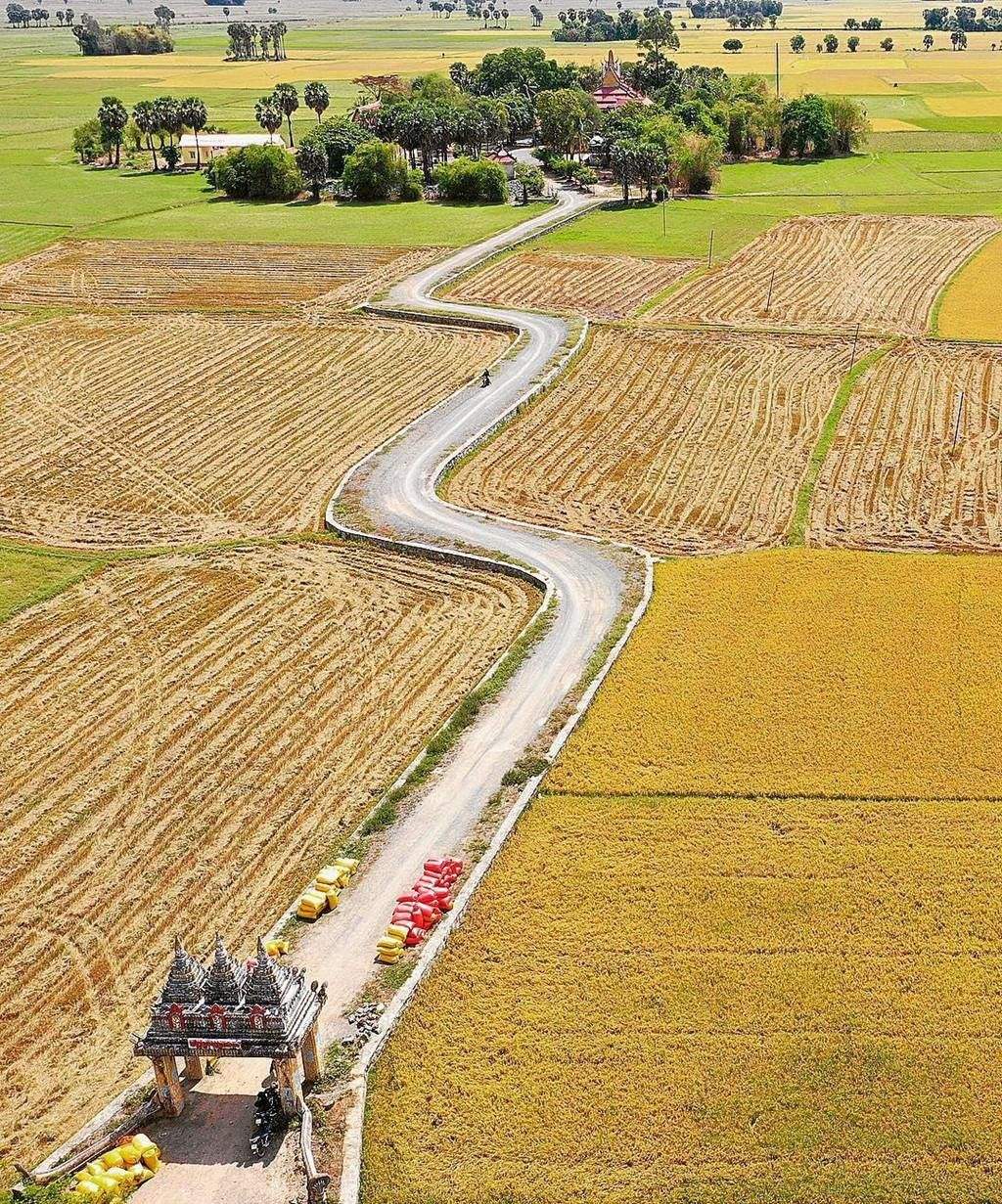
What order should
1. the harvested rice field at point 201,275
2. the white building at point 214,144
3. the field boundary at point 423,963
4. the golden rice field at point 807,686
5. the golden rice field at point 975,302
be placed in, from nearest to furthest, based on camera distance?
the field boundary at point 423,963
the golden rice field at point 807,686
the golden rice field at point 975,302
the harvested rice field at point 201,275
the white building at point 214,144

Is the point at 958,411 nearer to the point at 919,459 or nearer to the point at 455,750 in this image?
the point at 919,459

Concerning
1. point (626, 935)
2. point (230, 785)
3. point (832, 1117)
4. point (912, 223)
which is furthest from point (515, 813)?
point (912, 223)

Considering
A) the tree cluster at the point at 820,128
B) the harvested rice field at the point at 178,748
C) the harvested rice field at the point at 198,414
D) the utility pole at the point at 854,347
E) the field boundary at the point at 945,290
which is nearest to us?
the harvested rice field at the point at 178,748

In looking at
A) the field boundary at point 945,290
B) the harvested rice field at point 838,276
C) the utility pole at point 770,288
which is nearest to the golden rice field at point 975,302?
the field boundary at point 945,290

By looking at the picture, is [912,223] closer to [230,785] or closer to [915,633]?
[915,633]

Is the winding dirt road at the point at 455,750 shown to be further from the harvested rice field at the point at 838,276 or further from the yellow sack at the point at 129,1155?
the harvested rice field at the point at 838,276
